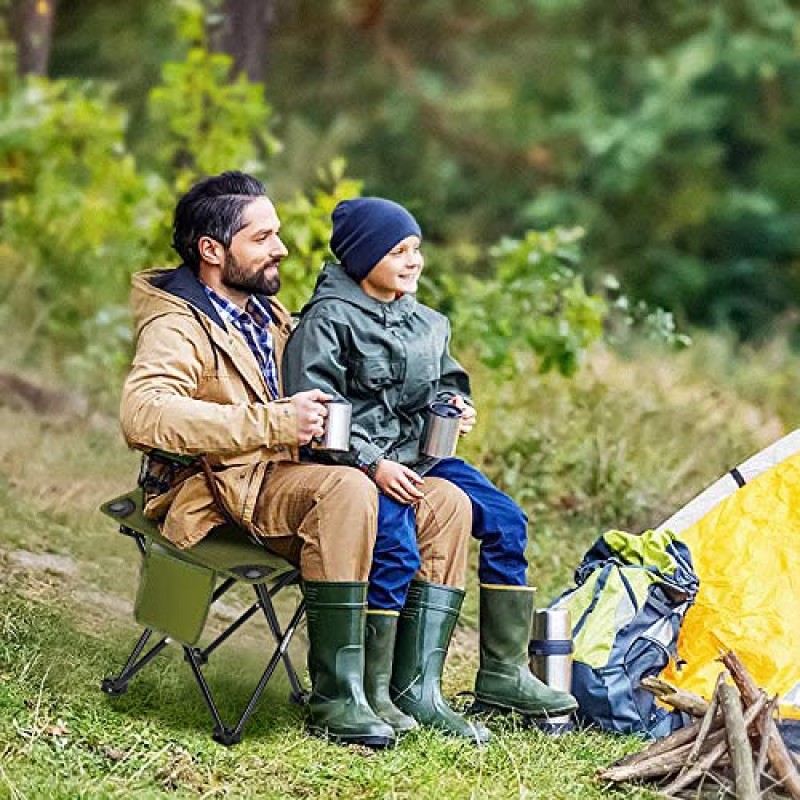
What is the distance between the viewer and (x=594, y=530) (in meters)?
6.11

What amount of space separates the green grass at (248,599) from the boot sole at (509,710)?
3cm

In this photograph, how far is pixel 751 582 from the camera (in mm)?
4383

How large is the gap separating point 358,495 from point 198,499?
35 centimetres

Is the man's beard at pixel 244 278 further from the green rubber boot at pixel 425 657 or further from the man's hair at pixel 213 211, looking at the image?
the green rubber boot at pixel 425 657

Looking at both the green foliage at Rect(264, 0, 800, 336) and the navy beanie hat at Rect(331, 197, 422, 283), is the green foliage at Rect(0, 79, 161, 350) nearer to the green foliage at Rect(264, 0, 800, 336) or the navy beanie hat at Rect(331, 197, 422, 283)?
the navy beanie hat at Rect(331, 197, 422, 283)

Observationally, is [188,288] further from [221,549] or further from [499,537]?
[499,537]

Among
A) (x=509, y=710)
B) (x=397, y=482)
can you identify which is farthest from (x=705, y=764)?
(x=397, y=482)

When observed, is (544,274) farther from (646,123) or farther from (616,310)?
(646,123)

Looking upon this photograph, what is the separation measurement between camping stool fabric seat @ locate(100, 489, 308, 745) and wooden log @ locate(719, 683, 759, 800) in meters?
0.89

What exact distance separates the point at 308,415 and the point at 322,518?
210mm

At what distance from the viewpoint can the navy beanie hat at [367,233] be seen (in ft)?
12.3

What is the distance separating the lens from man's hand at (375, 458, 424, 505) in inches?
143

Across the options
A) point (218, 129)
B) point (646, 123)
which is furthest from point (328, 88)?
point (218, 129)

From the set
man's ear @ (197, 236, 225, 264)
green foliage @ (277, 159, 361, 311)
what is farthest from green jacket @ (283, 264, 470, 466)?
green foliage @ (277, 159, 361, 311)
